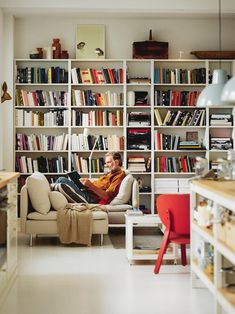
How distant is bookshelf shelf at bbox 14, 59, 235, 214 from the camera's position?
29.3 ft

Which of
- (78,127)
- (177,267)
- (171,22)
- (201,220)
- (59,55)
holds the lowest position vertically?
(177,267)

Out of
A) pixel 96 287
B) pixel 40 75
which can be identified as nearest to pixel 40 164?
pixel 40 75

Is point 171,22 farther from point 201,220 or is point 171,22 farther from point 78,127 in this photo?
point 201,220

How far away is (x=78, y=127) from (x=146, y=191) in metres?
1.43

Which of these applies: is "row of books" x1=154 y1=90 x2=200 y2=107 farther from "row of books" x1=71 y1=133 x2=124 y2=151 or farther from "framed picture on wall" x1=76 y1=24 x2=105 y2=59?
"framed picture on wall" x1=76 y1=24 x2=105 y2=59

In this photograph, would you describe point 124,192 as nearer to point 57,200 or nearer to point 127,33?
point 57,200

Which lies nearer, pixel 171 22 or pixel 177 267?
pixel 177 267

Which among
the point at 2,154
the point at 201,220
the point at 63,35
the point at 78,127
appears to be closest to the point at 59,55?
the point at 63,35

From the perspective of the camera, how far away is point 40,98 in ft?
29.2

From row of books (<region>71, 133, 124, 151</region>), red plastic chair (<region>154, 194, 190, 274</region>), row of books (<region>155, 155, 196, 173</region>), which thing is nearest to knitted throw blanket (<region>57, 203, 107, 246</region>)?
red plastic chair (<region>154, 194, 190, 274</region>)

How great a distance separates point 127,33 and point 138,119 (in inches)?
53.6

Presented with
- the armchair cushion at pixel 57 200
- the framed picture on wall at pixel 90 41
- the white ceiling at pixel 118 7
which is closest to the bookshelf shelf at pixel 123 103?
the framed picture on wall at pixel 90 41

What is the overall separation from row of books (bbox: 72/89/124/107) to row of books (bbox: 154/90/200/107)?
2.06 ft

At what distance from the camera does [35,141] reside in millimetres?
8938
